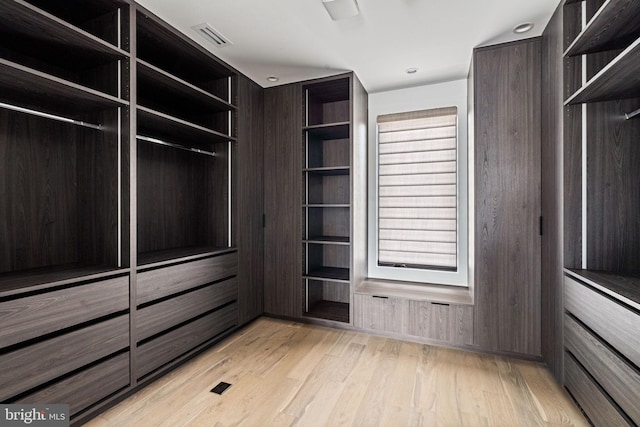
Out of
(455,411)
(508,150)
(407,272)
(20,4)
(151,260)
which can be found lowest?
(455,411)

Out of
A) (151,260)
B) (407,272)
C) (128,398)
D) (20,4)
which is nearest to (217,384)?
(128,398)

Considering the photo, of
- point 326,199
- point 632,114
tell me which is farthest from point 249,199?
point 632,114

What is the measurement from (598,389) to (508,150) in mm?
1668

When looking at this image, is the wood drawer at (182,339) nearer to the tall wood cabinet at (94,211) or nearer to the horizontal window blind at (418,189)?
the tall wood cabinet at (94,211)

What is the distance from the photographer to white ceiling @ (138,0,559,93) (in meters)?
2.04

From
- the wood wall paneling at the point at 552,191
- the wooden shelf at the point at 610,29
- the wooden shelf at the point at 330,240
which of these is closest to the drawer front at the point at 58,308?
the wooden shelf at the point at 330,240

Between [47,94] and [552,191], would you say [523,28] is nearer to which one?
[552,191]

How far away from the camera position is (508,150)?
2449 millimetres

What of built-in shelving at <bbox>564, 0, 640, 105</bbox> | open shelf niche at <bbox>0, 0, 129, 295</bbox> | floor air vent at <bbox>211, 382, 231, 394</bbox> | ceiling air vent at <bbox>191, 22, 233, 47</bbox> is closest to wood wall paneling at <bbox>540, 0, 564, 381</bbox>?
built-in shelving at <bbox>564, 0, 640, 105</bbox>

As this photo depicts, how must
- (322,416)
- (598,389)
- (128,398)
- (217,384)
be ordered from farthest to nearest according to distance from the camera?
(217,384), (128,398), (322,416), (598,389)

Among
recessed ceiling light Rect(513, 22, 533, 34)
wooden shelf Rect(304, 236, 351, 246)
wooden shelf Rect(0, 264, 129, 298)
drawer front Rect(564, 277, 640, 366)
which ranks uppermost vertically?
recessed ceiling light Rect(513, 22, 533, 34)

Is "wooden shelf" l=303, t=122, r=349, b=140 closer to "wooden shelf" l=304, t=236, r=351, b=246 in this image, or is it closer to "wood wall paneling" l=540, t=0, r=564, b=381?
"wooden shelf" l=304, t=236, r=351, b=246

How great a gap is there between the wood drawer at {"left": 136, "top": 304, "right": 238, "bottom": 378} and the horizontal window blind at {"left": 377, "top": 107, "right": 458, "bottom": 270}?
5.74ft

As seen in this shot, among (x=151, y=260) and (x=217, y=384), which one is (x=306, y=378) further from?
(x=151, y=260)
